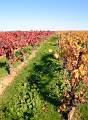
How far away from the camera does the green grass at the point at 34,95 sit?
22.4 m

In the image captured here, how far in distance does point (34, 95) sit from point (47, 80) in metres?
5.46

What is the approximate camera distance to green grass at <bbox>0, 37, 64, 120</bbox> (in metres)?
22.4

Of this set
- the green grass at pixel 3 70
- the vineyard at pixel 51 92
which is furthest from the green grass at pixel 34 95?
the green grass at pixel 3 70

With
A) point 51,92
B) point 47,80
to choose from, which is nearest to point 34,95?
point 51,92

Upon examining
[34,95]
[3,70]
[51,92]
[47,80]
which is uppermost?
[3,70]

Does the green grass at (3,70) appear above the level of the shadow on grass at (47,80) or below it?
above

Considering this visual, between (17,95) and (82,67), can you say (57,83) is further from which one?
(82,67)

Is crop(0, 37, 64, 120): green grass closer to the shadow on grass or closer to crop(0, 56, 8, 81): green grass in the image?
the shadow on grass

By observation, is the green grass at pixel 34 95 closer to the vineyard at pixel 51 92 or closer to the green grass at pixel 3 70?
the vineyard at pixel 51 92

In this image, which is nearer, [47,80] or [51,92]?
[51,92]

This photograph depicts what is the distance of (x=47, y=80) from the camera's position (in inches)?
1188

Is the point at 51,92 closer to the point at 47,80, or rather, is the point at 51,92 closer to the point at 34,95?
the point at 34,95

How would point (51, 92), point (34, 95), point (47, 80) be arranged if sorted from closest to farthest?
point (34, 95)
point (51, 92)
point (47, 80)

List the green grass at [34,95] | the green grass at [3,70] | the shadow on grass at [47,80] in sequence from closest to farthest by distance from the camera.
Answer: the green grass at [34,95]
the shadow on grass at [47,80]
the green grass at [3,70]
